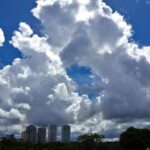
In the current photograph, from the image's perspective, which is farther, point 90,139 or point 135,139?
point 90,139

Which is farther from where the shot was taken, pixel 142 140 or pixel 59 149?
pixel 59 149

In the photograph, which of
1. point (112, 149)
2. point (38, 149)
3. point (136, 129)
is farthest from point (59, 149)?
point (136, 129)

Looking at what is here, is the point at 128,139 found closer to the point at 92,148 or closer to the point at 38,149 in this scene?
the point at 92,148

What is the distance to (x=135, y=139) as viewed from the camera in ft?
505

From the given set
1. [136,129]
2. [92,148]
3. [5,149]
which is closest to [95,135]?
[92,148]

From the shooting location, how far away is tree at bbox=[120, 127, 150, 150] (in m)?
154

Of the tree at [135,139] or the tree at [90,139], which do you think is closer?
the tree at [135,139]

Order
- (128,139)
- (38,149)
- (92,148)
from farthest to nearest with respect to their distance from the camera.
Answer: (38,149) → (92,148) → (128,139)

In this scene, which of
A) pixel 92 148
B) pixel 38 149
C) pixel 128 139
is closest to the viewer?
pixel 128 139

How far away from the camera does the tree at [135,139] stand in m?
154

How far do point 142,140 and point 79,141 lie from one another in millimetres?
38456

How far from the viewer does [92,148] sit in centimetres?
17512

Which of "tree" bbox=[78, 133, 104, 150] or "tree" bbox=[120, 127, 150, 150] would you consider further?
"tree" bbox=[78, 133, 104, 150]

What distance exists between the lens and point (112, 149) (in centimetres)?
18875
